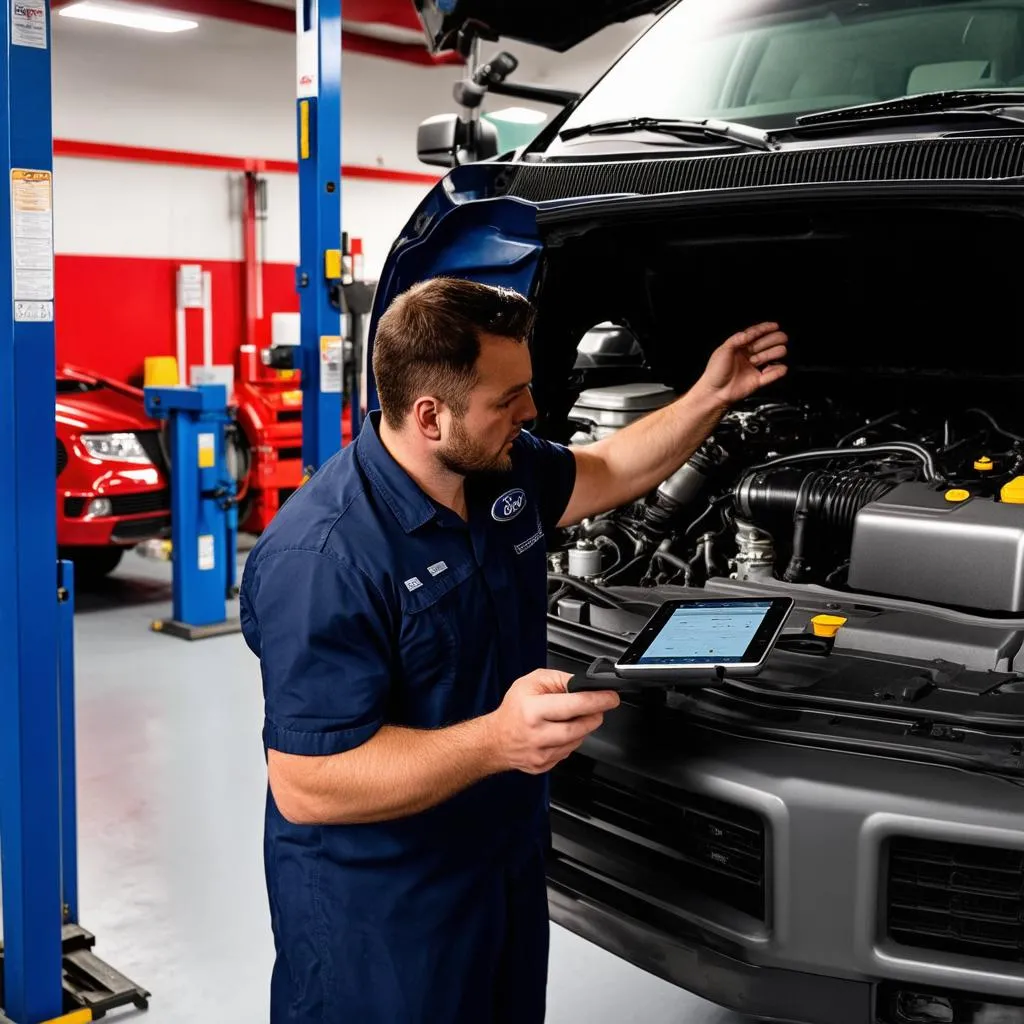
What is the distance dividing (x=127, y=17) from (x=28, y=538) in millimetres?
6976

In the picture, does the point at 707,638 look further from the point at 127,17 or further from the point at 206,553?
the point at 127,17

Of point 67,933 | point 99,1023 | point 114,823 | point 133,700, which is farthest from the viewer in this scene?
point 133,700

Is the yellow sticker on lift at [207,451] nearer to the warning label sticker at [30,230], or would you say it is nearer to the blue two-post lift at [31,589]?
the blue two-post lift at [31,589]

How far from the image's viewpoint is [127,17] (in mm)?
8344

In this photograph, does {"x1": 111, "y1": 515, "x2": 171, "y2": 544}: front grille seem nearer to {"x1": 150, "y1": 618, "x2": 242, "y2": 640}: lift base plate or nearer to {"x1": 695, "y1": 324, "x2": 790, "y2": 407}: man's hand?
{"x1": 150, "y1": 618, "x2": 242, "y2": 640}: lift base plate

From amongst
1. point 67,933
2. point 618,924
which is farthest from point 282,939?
point 67,933

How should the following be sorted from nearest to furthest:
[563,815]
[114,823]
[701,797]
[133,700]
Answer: [701,797], [563,815], [114,823], [133,700]

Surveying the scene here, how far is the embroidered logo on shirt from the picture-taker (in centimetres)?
188

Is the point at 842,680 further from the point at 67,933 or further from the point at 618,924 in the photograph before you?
the point at 67,933

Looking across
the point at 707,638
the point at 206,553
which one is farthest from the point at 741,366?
the point at 206,553

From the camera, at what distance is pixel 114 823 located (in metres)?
3.47

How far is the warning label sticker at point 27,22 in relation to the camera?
7.49 feet

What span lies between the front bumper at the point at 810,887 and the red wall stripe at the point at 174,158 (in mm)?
7789

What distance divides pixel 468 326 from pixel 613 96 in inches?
54.6
